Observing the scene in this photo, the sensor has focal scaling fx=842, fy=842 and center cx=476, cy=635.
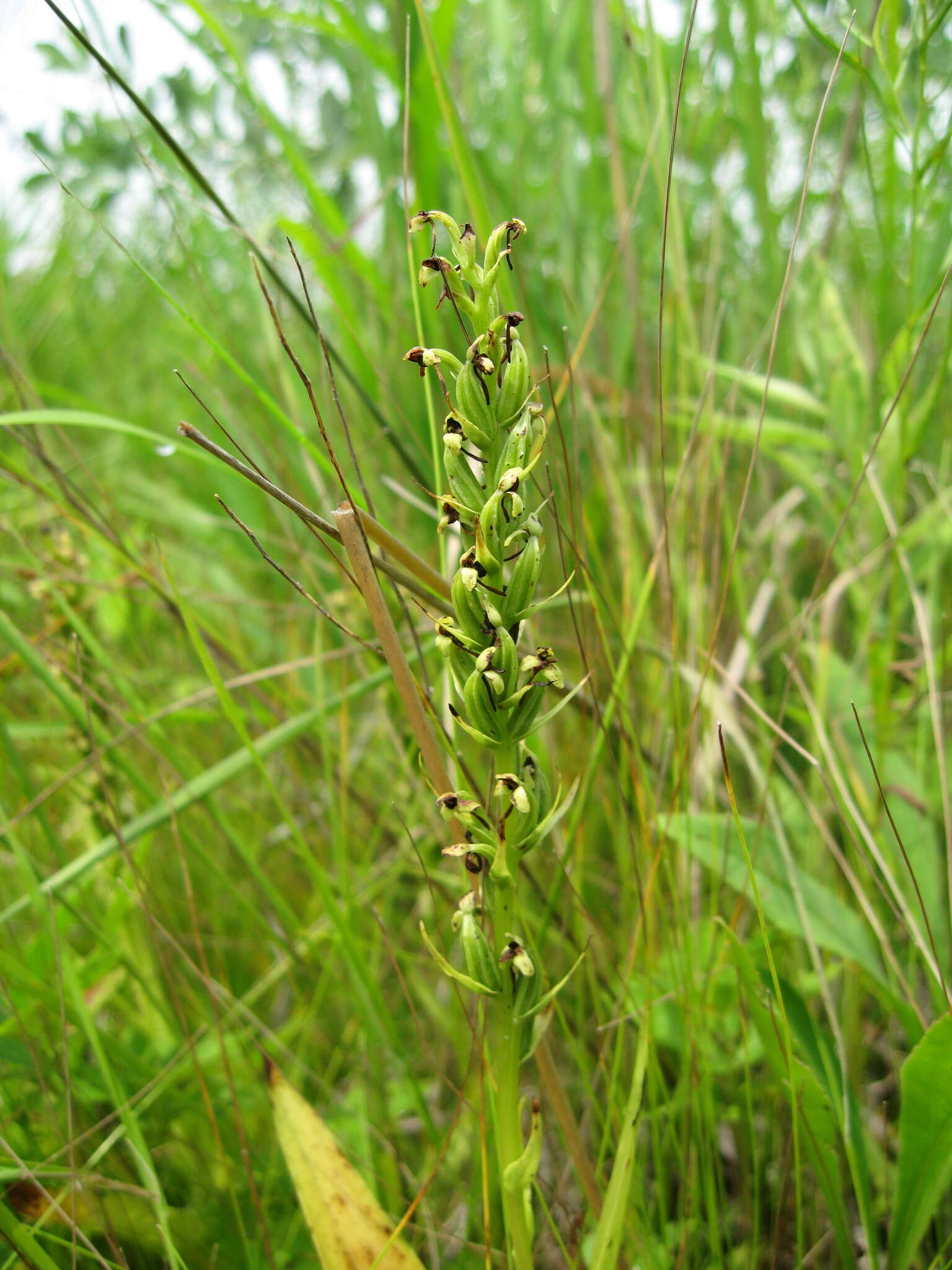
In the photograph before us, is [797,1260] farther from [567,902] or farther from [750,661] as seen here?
[750,661]

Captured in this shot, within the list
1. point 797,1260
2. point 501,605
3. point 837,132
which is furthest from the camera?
point 837,132

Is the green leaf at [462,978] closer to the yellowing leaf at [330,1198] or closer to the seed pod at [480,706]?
the seed pod at [480,706]

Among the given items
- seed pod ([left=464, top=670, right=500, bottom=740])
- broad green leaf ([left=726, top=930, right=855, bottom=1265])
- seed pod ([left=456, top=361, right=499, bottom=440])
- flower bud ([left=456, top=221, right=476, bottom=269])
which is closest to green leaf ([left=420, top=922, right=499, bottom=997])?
seed pod ([left=464, top=670, right=500, bottom=740])

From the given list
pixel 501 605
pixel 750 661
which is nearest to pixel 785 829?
pixel 750 661

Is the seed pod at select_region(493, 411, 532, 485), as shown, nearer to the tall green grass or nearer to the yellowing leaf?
the tall green grass

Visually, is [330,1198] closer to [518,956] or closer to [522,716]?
[518,956]
